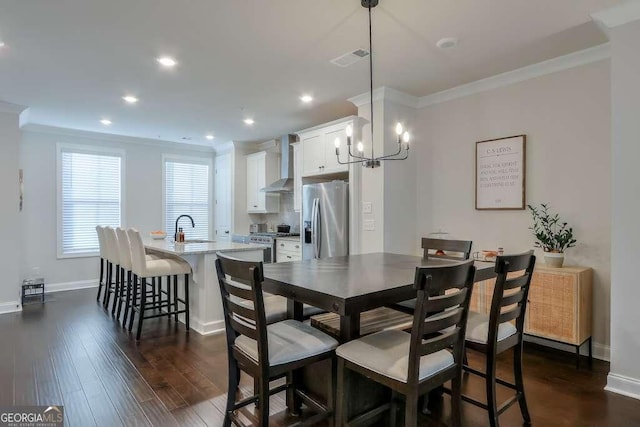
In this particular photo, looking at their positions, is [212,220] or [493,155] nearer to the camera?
[493,155]

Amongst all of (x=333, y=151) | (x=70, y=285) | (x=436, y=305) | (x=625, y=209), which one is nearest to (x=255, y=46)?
(x=333, y=151)

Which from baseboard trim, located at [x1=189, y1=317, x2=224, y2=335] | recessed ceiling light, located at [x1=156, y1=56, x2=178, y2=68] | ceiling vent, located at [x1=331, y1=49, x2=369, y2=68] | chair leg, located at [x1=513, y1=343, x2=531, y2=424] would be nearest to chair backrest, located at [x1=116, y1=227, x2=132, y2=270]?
baseboard trim, located at [x1=189, y1=317, x2=224, y2=335]

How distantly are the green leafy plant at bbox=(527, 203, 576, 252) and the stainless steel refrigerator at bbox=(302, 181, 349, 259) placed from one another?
1972 mm

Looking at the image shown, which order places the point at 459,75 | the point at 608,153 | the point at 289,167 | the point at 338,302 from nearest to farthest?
the point at 338,302 → the point at 608,153 → the point at 459,75 → the point at 289,167

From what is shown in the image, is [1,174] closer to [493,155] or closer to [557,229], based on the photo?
[493,155]

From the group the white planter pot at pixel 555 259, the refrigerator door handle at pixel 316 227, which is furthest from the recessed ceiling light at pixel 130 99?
the white planter pot at pixel 555 259

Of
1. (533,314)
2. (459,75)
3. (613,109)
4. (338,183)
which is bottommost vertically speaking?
(533,314)

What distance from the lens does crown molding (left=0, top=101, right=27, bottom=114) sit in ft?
14.7

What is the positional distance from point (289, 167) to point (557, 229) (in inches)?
156

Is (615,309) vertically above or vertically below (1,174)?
below

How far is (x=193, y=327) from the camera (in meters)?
3.97

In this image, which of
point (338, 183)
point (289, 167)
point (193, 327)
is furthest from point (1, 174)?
point (338, 183)

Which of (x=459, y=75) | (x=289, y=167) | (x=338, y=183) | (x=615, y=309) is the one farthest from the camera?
(x=289, y=167)

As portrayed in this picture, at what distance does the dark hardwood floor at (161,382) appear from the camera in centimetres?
224
